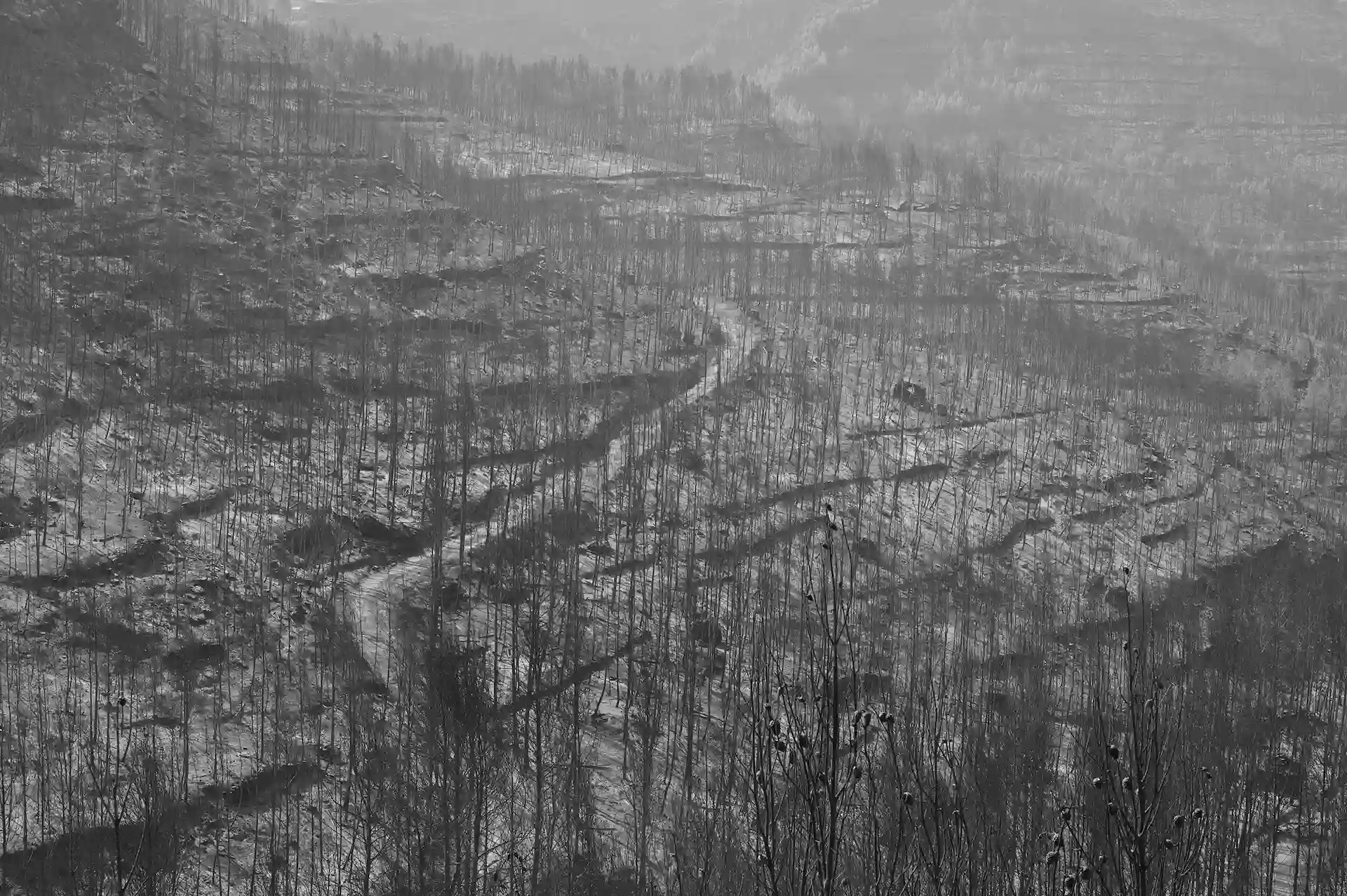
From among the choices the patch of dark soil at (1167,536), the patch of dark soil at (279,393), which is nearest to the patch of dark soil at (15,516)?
the patch of dark soil at (279,393)

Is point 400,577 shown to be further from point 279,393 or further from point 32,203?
point 32,203

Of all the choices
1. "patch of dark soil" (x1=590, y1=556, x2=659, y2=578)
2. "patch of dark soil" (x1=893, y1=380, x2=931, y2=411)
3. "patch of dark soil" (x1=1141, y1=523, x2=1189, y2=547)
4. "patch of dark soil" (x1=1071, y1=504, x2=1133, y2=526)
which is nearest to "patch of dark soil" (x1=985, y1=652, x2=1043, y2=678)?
"patch of dark soil" (x1=590, y1=556, x2=659, y2=578)

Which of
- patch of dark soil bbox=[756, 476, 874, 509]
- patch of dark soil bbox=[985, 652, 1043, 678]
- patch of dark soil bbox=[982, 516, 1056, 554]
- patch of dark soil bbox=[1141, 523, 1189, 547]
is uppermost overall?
patch of dark soil bbox=[756, 476, 874, 509]

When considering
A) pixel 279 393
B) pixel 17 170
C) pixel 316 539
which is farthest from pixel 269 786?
pixel 17 170

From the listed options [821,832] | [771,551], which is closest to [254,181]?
[771,551]

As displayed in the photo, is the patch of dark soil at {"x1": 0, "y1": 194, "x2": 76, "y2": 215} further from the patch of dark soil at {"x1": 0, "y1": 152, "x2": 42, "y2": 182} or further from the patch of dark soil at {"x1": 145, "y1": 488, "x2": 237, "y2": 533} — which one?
the patch of dark soil at {"x1": 145, "y1": 488, "x2": 237, "y2": 533}
